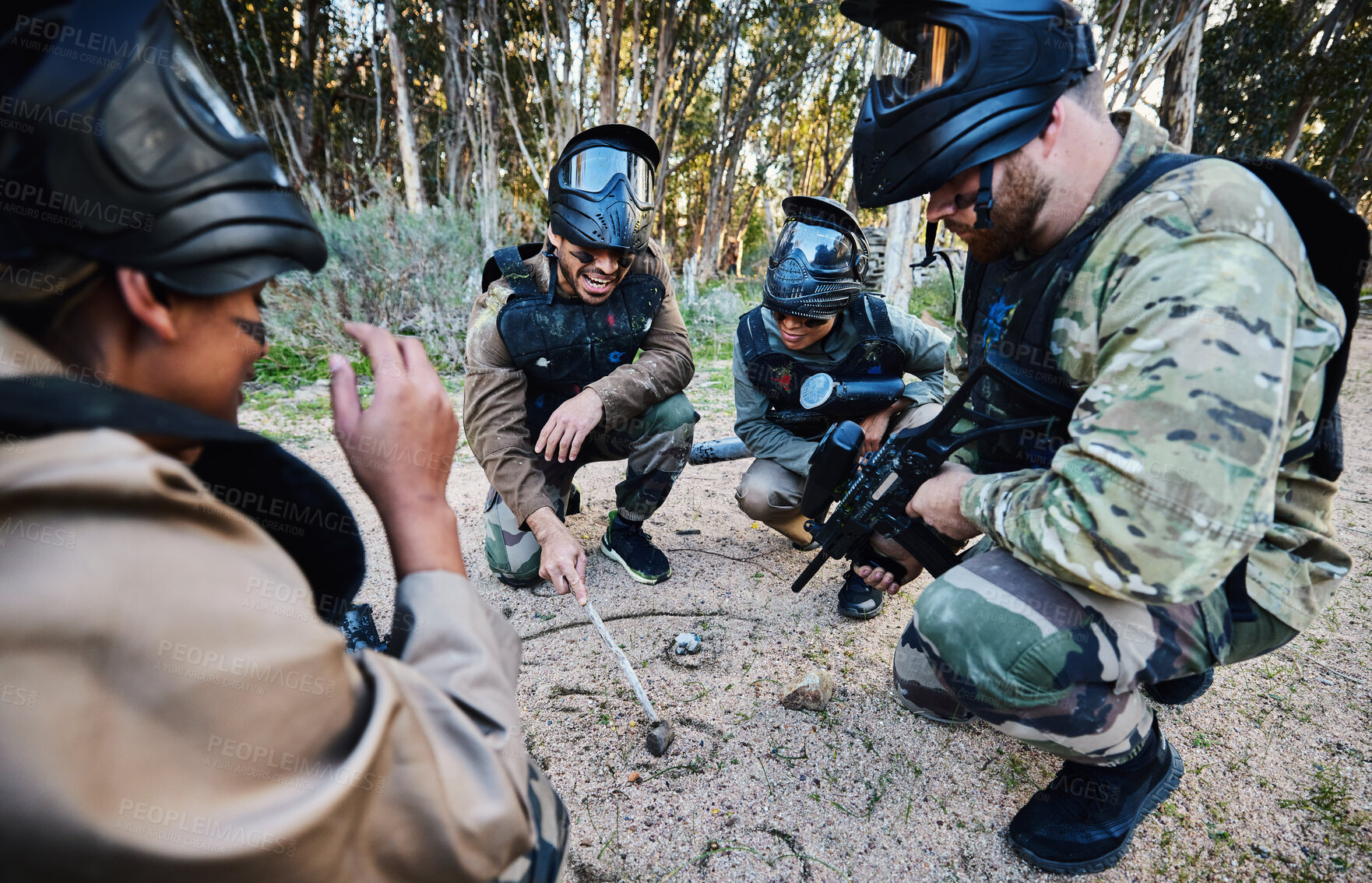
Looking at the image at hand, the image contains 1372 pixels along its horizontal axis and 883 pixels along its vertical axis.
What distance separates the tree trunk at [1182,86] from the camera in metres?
7.69

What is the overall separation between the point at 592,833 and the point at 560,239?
7.96ft

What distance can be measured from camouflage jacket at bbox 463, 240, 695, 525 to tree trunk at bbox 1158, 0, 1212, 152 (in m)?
7.97

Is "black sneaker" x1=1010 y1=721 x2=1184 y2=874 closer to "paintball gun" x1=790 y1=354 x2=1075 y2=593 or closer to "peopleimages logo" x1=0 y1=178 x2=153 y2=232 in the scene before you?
"paintball gun" x1=790 y1=354 x2=1075 y2=593

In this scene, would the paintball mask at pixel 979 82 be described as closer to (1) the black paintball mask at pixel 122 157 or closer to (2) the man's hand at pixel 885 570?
(2) the man's hand at pixel 885 570

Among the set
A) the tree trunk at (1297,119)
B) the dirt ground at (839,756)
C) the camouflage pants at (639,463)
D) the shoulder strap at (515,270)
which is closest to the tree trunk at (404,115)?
the shoulder strap at (515,270)

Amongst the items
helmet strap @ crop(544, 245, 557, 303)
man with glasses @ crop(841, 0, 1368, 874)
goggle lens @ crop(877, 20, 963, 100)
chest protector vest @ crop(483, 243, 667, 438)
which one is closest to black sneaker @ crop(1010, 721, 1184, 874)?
man with glasses @ crop(841, 0, 1368, 874)

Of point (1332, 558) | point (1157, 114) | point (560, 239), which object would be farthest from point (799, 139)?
point (1332, 558)

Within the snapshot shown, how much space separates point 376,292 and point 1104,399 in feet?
21.3

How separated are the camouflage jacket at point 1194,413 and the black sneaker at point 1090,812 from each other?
0.56 meters

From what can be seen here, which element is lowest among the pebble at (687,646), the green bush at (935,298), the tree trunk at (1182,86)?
the green bush at (935,298)

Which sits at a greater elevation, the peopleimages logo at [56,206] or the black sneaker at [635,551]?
the peopleimages logo at [56,206]

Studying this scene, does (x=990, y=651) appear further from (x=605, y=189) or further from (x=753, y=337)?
(x=605, y=189)

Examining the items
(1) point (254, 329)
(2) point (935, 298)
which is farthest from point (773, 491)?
(2) point (935, 298)

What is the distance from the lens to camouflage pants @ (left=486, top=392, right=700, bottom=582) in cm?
318
